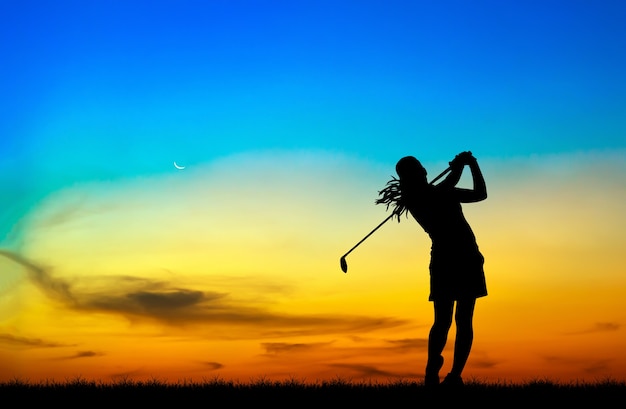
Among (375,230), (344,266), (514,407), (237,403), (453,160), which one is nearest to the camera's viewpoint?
(514,407)

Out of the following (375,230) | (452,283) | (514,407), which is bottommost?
(514,407)

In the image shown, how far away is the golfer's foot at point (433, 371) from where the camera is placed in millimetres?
8750

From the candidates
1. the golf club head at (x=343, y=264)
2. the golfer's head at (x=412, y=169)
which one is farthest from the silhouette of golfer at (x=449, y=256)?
the golf club head at (x=343, y=264)

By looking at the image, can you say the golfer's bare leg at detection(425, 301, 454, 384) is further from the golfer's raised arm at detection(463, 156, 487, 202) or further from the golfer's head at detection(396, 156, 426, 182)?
the golfer's head at detection(396, 156, 426, 182)

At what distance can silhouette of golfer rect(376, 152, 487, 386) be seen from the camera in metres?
8.55

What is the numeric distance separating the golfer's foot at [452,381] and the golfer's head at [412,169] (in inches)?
81.9

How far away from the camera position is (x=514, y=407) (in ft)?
25.8

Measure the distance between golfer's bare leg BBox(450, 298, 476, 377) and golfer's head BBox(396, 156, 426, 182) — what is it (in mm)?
1382

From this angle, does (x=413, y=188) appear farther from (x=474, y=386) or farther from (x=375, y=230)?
(x=474, y=386)

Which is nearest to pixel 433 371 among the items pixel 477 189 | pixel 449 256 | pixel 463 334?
pixel 463 334

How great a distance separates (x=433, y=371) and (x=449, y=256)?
4.10ft

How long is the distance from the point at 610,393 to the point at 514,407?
2062 millimetres

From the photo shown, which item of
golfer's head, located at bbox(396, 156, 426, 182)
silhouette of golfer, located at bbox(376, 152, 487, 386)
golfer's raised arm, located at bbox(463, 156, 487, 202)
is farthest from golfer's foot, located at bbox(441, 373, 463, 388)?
golfer's head, located at bbox(396, 156, 426, 182)

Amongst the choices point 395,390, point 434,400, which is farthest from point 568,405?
point 395,390
